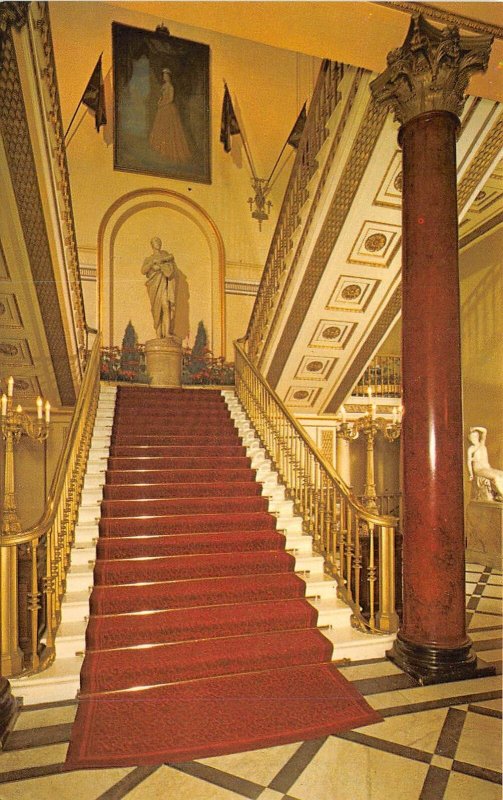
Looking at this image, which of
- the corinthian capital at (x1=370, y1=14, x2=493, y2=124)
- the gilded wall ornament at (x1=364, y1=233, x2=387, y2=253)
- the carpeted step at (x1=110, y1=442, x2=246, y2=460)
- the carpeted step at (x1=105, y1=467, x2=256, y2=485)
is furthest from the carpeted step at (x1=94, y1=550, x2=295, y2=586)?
the gilded wall ornament at (x1=364, y1=233, x2=387, y2=253)

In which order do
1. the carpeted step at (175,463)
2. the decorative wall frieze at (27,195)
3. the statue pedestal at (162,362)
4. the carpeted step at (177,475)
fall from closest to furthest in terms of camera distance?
the decorative wall frieze at (27,195) → the carpeted step at (177,475) → the carpeted step at (175,463) → the statue pedestal at (162,362)

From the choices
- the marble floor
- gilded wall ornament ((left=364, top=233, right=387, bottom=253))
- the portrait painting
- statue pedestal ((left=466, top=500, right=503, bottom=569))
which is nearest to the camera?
the marble floor

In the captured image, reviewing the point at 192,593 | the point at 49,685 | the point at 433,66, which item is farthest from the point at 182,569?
the point at 433,66

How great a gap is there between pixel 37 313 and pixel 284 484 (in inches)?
143

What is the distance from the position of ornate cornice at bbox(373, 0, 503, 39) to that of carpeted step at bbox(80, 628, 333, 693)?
4.38 m

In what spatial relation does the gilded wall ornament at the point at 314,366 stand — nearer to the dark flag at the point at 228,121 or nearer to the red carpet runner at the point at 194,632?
the red carpet runner at the point at 194,632

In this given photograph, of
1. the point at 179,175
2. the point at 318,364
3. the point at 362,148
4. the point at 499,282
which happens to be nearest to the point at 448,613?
the point at 362,148

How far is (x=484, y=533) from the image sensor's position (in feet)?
26.7

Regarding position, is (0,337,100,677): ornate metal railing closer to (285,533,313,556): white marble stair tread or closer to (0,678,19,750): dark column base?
(0,678,19,750): dark column base

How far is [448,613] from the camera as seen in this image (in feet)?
11.9

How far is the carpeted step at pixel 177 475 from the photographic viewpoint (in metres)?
5.66

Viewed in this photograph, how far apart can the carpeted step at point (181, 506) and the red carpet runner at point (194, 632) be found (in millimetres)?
11

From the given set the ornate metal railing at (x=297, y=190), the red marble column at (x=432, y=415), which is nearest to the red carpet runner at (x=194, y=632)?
the red marble column at (x=432, y=415)

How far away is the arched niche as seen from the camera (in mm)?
10945
